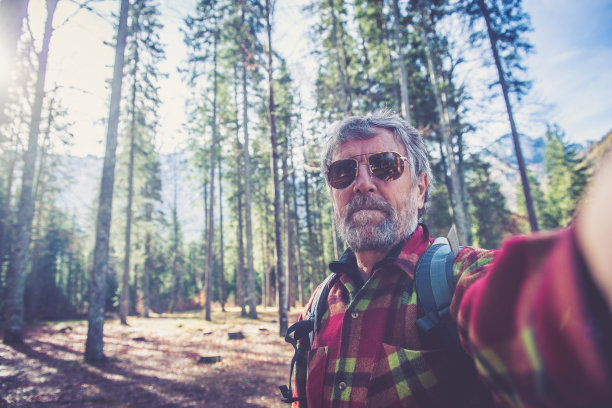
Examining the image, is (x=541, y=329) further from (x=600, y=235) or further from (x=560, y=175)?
(x=560, y=175)

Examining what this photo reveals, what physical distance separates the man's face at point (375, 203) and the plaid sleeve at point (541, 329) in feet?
4.10

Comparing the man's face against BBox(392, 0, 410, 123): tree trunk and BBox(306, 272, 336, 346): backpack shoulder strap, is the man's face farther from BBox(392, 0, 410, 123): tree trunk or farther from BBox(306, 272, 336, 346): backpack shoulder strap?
BBox(392, 0, 410, 123): tree trunk

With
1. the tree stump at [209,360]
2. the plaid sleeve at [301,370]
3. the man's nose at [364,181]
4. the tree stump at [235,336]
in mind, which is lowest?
the tree stump at [235,336]

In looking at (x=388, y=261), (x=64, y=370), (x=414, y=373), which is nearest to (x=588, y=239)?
(x=414, y=373)

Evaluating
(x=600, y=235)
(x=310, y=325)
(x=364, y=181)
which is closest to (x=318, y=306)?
(x=310, y=325)

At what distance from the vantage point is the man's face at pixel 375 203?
6.13 feet

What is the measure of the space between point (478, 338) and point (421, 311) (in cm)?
82

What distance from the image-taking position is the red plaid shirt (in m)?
0.39

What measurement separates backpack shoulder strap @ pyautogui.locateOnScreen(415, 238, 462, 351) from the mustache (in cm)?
50

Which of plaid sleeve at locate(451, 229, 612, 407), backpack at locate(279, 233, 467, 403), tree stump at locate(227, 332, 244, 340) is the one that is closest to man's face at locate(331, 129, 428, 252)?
backpack at locate(279, 233, 467, 403)

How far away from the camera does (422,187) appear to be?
2.32m

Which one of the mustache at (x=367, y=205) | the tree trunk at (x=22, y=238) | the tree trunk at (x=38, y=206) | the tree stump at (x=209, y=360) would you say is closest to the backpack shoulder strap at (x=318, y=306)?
the mustache at (x=367, y=205)

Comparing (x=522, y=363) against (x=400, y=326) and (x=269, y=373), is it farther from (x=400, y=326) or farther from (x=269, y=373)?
(x=269, y=373)

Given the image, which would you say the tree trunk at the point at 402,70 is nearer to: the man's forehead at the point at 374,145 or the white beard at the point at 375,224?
the man's forehead at the point at 374,145
